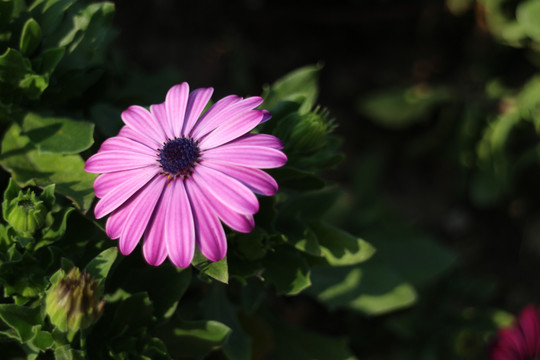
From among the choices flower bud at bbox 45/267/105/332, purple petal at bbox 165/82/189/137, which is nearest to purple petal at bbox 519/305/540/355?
purple petal at bbox 165/82/189/137

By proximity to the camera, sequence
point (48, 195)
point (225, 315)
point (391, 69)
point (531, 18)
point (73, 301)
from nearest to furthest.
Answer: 1. point (73, 301)
2. point (48, 195)
3. point (225, 315)
4. point (531, 18)
5. point (391, 69)

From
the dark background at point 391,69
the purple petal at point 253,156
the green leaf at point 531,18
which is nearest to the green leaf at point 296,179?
the purple petal at point 253,156

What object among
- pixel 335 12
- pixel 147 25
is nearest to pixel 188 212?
pixel 147 25

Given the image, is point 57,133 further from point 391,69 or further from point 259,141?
point 391,69

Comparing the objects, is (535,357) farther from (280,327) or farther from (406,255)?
(280,327)

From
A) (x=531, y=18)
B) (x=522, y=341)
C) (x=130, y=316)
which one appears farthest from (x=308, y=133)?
(x=531, y=18)

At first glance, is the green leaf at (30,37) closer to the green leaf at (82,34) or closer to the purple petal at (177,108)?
the green leaf at (82,34)
